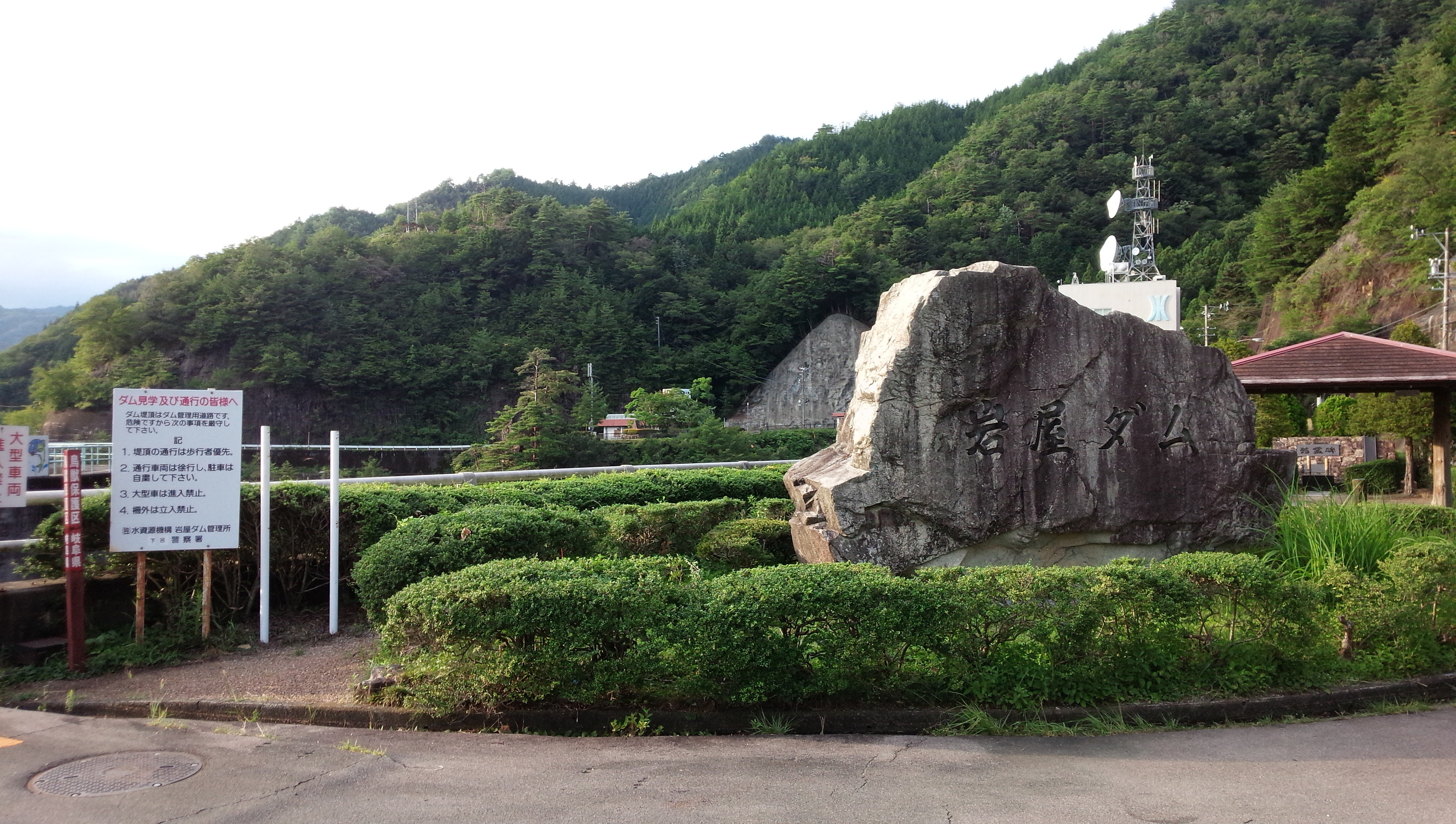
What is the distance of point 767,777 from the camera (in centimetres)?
354

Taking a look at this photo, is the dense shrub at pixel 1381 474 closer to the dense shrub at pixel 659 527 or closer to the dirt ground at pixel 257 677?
the dense shrub at pixel 659 527

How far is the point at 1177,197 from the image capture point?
5194 centimetres

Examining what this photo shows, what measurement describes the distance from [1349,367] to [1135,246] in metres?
19.7

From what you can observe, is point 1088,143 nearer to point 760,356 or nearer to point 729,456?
point 760,356

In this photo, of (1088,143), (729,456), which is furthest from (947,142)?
(729,456)

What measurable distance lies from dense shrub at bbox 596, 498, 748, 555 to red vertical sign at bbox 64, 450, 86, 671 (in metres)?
3.69

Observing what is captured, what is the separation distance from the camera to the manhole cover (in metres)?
3.47

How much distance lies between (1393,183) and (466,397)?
40653 millimetres

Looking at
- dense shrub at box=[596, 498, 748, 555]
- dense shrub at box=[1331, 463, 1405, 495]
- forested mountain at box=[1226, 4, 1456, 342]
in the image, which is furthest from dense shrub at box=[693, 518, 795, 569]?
forested mountain at box=[1226, 4, 1456, 342]

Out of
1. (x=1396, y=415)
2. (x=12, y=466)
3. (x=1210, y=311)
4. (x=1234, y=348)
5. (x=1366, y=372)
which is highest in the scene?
(x=1210, y=311)

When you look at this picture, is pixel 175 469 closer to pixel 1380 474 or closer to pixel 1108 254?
pixel 1108 254

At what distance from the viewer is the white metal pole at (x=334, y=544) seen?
6.23 metres

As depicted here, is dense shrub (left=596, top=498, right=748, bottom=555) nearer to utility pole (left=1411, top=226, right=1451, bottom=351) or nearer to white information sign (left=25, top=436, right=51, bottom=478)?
white information sign (left=25, top=436, right=51, bottom=478)

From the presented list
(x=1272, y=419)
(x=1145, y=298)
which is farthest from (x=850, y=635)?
(x=1272, y=419)
